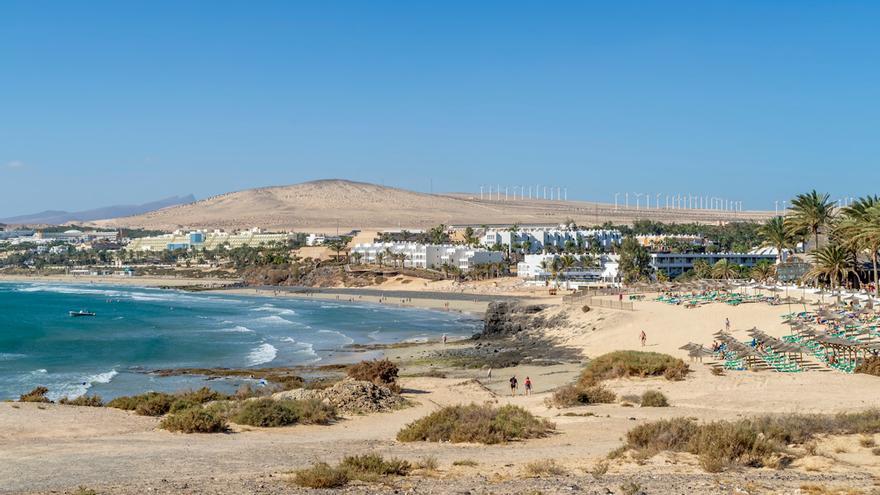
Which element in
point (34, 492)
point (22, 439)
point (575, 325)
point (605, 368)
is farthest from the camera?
point (575, 325)

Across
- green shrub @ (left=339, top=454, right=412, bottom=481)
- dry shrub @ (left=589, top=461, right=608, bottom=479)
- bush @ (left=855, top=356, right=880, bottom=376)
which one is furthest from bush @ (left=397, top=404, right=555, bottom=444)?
bush @ (left=855, top=356, right=880, bottom=376)

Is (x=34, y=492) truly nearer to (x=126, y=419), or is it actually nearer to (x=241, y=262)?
(x=126, y=419)

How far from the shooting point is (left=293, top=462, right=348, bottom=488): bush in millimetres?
13842

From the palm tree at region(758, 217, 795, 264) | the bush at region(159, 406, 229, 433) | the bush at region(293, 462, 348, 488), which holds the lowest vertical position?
the bush at region(159, 406, 229, 433)

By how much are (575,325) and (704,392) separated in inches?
1022

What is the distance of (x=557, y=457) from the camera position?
16.5 metres

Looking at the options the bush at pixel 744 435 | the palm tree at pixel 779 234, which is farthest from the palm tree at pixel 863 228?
the bush at pixel 744 435

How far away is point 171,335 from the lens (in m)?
60.9

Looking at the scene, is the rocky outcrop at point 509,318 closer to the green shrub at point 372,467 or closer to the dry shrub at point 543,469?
the dry shrub at point 543,469

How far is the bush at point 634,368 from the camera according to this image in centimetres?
2762

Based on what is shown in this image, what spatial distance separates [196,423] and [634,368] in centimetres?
1411

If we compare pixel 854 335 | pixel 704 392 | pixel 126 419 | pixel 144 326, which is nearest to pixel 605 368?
pixel 704 392

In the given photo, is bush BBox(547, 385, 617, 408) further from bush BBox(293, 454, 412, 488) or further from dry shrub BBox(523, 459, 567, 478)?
bush BBox(293, 454, 412, 488)

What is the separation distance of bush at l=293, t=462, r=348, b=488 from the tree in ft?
257
